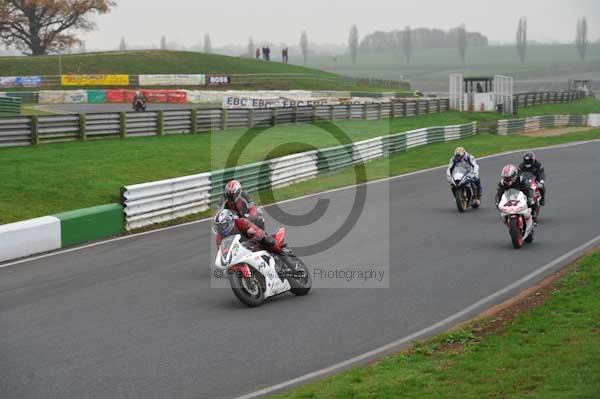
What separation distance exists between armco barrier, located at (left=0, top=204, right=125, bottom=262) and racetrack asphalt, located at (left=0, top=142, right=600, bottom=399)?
1.79 feet

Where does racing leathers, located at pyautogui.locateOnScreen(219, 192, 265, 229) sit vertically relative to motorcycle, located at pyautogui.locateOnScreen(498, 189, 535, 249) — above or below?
above

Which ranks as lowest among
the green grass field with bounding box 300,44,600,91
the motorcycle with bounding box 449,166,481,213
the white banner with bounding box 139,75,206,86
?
the motorcycle with bounding box 449,166,481,213

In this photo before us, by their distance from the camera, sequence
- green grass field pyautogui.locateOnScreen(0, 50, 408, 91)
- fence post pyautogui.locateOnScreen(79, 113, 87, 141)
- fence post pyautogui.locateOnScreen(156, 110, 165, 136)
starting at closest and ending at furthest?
fence post pyautogui.locateOnScreen(79, 113, 87, 141), fence post pyautogui.locateOnScreen(156, 110, 165, 136), green grass field pyautogui.locateOnScreen(0, 50, 408, 91)

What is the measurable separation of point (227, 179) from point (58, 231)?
23.0 ft

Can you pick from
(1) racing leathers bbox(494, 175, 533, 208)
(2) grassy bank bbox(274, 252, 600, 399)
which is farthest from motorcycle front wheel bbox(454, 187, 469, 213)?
(2) grassy bank bbox(274, 252, 600, 399)

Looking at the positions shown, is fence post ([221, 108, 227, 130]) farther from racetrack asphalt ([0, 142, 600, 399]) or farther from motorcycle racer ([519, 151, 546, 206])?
motorcycle racer ([519, 151, 546, 206])

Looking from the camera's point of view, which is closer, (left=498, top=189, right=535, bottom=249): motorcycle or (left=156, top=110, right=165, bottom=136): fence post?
(left=498, top=189, right=535, bottom=249): motorcycle

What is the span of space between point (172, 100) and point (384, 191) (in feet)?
133

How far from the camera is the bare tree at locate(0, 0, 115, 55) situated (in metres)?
88.1

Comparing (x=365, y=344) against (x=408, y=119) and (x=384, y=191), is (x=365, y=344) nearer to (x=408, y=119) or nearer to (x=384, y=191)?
(x=384, y=191)

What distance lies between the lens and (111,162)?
27812 mm

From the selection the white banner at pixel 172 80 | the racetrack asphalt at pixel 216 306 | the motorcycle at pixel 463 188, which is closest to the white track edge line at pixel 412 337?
the racetrack asphalt at pixel 216 306

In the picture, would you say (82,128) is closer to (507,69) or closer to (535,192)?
(535,192)

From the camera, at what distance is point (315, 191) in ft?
87.9
